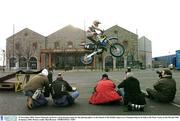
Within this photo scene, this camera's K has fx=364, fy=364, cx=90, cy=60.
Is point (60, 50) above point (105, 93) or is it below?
above

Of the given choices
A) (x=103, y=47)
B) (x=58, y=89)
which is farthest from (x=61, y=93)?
(x=103, y=47)

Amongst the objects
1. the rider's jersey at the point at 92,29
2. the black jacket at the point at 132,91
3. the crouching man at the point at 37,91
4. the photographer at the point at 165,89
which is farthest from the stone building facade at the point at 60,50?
the photographer at the point at 165,89

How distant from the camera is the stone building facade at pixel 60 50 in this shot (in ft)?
39.8

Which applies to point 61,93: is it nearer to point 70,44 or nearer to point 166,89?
point 70,44

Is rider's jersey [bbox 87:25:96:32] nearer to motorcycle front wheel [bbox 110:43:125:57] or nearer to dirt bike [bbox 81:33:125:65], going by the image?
dirt bike [bbox 81:33:125:65]

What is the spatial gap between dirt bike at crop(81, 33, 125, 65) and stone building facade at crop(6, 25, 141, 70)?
173 millimetres

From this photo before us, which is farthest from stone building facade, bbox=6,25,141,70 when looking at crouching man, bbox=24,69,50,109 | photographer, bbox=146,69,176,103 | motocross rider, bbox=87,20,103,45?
photographer, bbox=146,69,176,103

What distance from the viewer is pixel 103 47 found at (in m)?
12.0

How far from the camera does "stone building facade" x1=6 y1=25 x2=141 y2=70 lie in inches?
478

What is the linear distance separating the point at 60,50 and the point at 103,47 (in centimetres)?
165

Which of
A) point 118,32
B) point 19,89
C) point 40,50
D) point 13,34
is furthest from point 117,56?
point 19,89

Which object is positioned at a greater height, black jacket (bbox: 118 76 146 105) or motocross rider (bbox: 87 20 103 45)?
motocross rider (bbox: 87 20 103 45)

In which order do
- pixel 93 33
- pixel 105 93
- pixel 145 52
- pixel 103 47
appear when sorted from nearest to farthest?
pixel 93 33, pixel 145 52, pixel 103 47, pixel 105 93

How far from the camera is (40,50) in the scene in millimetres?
12320
